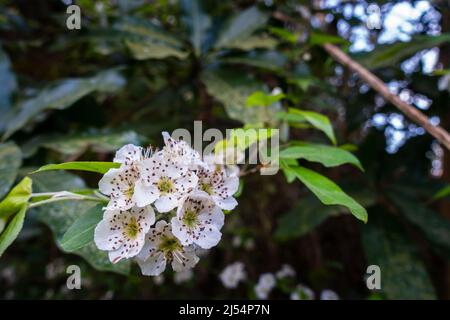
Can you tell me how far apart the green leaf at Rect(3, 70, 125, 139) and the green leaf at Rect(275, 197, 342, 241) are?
0.63 meters

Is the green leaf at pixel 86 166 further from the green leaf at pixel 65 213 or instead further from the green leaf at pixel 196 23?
the green leaf at pixel 196 23

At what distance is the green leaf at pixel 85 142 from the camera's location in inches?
38.8

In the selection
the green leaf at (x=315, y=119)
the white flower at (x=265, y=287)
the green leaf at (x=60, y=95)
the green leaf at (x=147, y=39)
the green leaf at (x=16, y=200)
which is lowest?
the white flower at (x=265, y=287)

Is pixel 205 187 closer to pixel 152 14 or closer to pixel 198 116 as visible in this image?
pixel 198 116

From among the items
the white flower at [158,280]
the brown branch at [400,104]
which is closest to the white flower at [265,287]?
the white flower at [158,280]

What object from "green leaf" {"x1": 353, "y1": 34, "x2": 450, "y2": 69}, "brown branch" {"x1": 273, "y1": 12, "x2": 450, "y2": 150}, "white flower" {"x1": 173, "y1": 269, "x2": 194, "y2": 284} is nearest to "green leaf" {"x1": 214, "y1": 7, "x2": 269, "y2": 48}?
"brown branch" {"x1": 273, "y1": 12, "x2": 450, "y2": 150}

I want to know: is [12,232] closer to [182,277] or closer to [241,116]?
[241,116]

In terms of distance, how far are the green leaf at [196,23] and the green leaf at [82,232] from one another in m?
0.78

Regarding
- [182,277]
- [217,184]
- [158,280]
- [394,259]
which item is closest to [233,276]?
[182,277]

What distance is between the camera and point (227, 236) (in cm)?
203

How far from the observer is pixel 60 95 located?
1.09 meters

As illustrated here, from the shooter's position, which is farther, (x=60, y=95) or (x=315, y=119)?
Answer: (x=60, y=95)

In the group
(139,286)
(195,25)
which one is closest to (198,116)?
(195,25)

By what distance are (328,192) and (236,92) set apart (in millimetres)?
549
